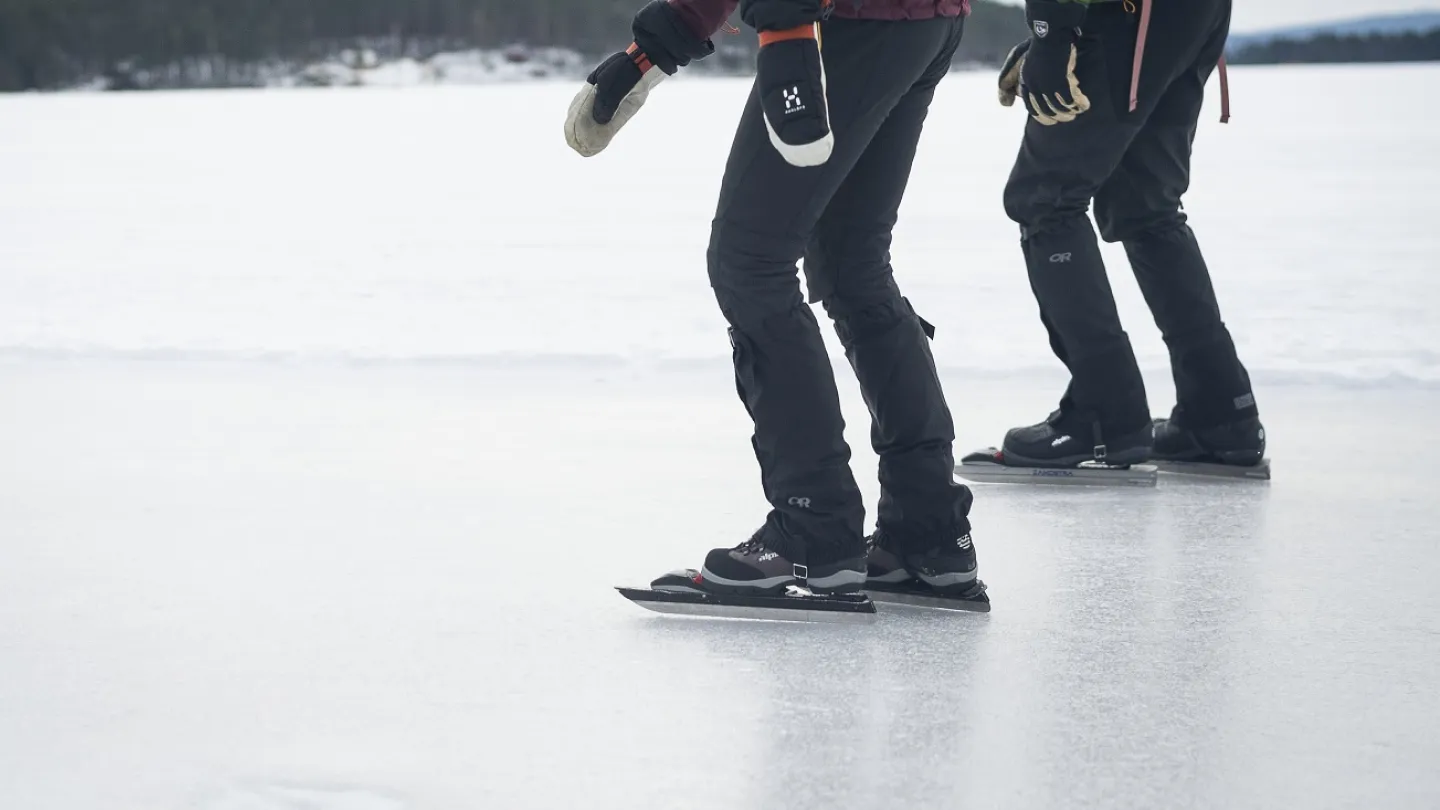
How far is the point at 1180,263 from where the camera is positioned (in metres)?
3.38

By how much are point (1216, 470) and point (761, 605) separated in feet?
4.58

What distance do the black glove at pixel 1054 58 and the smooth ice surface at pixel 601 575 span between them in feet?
2.49

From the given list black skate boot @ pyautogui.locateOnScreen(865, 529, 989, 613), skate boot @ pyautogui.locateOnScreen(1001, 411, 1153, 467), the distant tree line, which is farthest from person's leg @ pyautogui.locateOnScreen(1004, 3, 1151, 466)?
the distant tree line

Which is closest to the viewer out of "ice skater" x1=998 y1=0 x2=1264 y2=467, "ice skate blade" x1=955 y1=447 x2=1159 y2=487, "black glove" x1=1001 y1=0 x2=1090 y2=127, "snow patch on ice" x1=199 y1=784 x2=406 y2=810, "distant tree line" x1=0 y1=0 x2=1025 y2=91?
"snow patch on ice" x1=199 y1=784 x2=406 y2=810

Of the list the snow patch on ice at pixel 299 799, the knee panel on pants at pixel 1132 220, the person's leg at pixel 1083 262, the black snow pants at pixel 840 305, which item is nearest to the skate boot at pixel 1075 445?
the person's leg at pixel 1083 262

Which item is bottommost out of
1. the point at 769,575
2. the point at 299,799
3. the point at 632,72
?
the point at 299,799

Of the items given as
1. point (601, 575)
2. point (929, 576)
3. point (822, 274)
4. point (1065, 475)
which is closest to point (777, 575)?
point (929, 576)

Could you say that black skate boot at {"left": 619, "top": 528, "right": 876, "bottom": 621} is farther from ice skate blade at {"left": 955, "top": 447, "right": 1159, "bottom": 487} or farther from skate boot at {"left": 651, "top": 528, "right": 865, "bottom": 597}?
ice skate blade at {"left": 955, "top": 447, "right": 1159, "bottom": 487}

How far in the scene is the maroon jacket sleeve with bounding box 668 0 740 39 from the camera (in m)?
2.32

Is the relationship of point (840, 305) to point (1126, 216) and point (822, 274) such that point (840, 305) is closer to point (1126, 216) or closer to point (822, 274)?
point (822, 274)

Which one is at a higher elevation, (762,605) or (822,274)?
(822,274)

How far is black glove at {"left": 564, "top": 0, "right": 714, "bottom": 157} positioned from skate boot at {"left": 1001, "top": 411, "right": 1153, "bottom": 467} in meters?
1.28

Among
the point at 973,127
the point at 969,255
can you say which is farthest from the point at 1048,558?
the point at 973,127

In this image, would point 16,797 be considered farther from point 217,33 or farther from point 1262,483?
point 217,33
